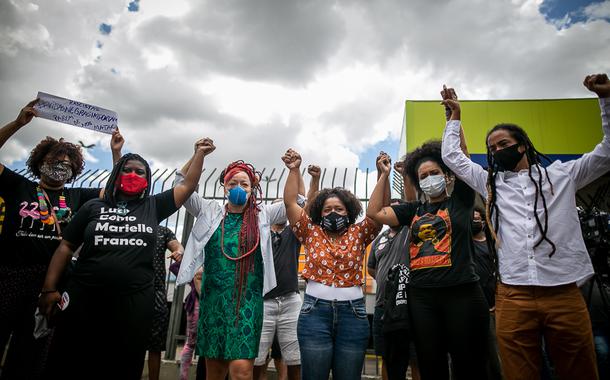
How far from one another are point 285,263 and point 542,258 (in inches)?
98.0

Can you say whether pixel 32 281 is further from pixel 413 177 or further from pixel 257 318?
pixel 413 177

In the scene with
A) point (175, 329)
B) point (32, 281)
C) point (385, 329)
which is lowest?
point (175, 329)

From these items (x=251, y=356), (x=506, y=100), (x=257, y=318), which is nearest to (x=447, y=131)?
(x=257, y=318)

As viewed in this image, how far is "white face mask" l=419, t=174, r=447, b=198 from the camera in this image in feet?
9.93

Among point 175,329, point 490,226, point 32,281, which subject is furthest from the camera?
point 175,329

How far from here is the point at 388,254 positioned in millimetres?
4059

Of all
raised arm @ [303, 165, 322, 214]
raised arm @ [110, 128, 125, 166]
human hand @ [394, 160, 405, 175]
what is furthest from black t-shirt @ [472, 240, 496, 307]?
raised arm @ [110, 128, 125, 166]

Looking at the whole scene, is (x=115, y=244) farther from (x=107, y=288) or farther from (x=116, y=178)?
(x=116, y=178)

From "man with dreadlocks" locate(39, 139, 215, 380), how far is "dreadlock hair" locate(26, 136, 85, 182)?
86 cm

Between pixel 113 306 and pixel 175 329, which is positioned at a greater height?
pixel 113 306

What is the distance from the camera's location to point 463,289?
2.60 metres

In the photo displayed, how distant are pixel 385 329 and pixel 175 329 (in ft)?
12.3

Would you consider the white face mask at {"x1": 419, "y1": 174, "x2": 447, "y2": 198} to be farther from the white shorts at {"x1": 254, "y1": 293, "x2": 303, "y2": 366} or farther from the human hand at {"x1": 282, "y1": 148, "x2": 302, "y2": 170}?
the white shorts at {"x1": 254, "y1": 293, "x2": 303, "y2": 366}

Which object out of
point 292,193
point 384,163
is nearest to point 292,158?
point 292,193
